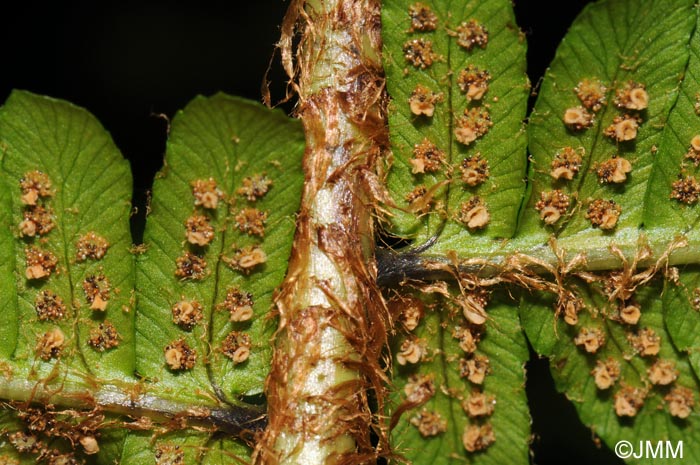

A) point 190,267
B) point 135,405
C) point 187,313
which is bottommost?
point 135,405

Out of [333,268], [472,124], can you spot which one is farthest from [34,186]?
[472,124]

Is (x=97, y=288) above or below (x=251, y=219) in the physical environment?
below

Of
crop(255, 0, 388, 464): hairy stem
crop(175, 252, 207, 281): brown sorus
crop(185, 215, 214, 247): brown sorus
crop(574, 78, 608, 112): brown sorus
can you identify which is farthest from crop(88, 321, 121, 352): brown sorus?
crop(574, 78, 608, 112): brown sorus

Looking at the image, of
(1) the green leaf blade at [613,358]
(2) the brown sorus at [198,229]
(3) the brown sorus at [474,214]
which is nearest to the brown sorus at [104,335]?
→ (2) the brown sorus at [198,229]

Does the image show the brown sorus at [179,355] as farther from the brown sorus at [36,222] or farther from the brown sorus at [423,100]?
the brown sorus at [423,100]

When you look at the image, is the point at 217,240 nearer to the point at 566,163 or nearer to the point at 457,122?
the point at 457,122

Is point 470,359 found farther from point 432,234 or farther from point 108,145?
point 108,145
